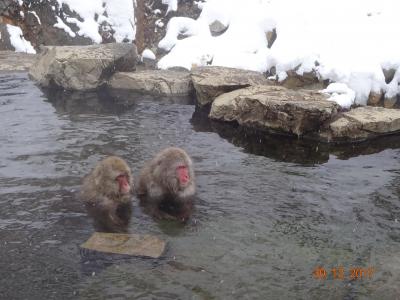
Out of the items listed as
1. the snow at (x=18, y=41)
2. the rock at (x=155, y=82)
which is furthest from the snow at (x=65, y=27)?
the rock at (x=155, y=82)

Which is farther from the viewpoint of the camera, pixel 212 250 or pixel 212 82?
pixel 212 82

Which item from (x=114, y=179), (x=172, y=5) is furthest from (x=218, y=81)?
(x=172, y=5)

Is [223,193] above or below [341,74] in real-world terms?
below

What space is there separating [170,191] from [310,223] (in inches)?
65.3

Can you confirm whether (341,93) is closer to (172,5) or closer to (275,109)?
(275,109)

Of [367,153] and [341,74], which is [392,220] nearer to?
[367,153]

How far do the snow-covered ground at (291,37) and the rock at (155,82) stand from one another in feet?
4.43

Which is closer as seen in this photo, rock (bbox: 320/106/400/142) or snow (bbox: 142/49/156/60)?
rock (bbox: 320/106/400/142)

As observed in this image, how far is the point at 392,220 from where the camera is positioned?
5.47m

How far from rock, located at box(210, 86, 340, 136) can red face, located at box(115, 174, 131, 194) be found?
3702mm

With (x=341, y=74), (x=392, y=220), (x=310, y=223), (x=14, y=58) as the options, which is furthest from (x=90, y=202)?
(x=14, y=58)

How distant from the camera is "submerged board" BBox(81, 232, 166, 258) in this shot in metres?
4.64

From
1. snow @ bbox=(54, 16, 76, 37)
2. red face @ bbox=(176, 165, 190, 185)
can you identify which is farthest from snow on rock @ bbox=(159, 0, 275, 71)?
red face @ bbox=(176, 165, 190, 185)
